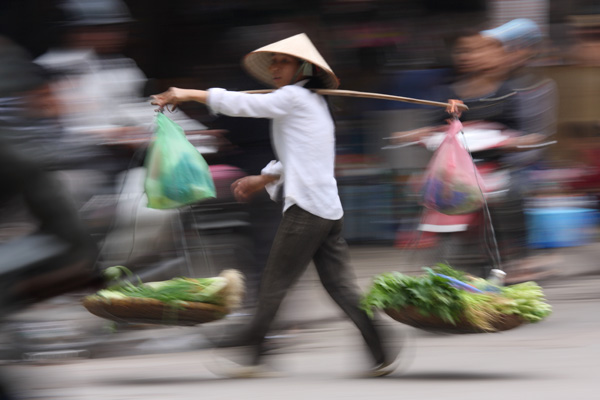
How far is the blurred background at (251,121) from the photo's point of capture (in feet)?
19.6

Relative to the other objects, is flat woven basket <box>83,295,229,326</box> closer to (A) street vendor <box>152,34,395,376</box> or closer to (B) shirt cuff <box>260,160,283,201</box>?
(A) street vendor <box>152,34,395,376</box>

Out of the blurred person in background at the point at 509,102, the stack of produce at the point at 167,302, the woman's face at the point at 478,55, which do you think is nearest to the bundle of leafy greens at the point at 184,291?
the stack of produce at the point at 167,302

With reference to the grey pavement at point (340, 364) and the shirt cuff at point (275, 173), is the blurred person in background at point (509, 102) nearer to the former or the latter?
the grey pavement at point (340, 364)

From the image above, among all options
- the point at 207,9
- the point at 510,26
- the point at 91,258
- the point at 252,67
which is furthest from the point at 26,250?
the point at 207,9

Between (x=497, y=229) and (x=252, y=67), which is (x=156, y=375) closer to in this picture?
(x=252, y=67)

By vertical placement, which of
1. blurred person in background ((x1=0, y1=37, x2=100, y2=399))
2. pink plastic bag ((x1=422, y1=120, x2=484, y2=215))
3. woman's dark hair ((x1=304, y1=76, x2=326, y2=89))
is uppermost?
blurred person in background ((x1=0, y1=37, x2=100, y2=399))

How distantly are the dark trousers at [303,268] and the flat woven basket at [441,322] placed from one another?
142 millimetres

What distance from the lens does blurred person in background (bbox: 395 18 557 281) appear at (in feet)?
21.7

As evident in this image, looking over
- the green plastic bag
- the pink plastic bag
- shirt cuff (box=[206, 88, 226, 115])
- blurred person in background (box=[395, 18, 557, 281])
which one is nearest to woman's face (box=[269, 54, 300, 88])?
shirt cuff (box=[206, 88, 226, 115])

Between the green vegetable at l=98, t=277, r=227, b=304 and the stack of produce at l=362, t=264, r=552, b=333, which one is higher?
the green vegetable at l=98, t=277, r=227, b=304

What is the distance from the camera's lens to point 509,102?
6.64 m

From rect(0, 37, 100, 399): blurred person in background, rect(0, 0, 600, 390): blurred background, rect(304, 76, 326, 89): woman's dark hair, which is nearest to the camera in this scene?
rect(0, 37, 100, 399): blurred person in background

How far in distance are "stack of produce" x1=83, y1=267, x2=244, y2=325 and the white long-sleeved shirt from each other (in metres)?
0.55

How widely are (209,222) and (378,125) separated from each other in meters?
3.14
